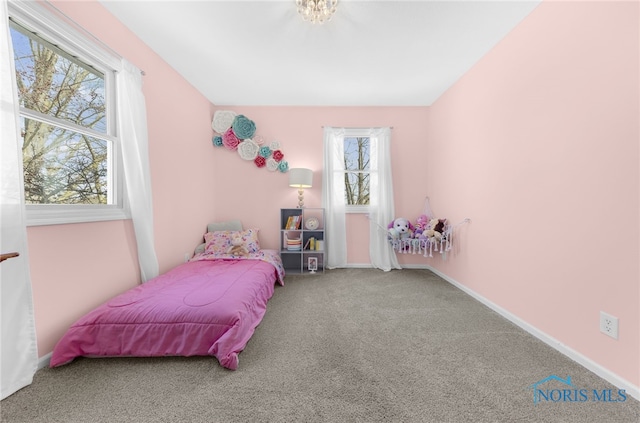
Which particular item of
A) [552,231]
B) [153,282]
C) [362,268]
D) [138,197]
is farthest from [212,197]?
[552,231]

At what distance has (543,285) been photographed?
5.80ft

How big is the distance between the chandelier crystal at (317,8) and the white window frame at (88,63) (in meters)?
1.54

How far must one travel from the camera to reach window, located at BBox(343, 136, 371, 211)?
12.6ft

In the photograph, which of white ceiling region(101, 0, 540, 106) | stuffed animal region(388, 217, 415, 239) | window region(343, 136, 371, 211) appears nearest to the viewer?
white ceiling region(101, 0, 540, 106)

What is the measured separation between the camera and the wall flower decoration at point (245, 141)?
3584mm

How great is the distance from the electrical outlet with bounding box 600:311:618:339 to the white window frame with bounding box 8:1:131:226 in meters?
3.31

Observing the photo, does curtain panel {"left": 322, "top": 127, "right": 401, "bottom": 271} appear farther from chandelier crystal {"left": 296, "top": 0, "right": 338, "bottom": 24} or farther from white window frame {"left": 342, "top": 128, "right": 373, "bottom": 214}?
chandelier crystal {"left": 296, "top": 0, "right": 338, "bottom": 24}

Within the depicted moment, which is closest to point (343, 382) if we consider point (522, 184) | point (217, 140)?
point (522, 184)

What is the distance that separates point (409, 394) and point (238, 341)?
3.39 ft

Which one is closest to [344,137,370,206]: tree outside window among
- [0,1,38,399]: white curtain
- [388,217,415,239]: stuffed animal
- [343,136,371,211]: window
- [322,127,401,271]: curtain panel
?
[343,136,371,211]: window

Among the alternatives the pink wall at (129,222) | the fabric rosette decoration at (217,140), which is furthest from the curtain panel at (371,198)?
the pink wall at (129,222)

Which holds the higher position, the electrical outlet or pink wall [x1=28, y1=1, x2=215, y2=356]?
pink wall [x1=28, y1=1, x2=215, y2=356]

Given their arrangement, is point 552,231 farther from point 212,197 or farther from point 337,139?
point 212,197

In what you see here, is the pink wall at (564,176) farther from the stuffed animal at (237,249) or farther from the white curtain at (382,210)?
the stuffed animal at (237,249)
